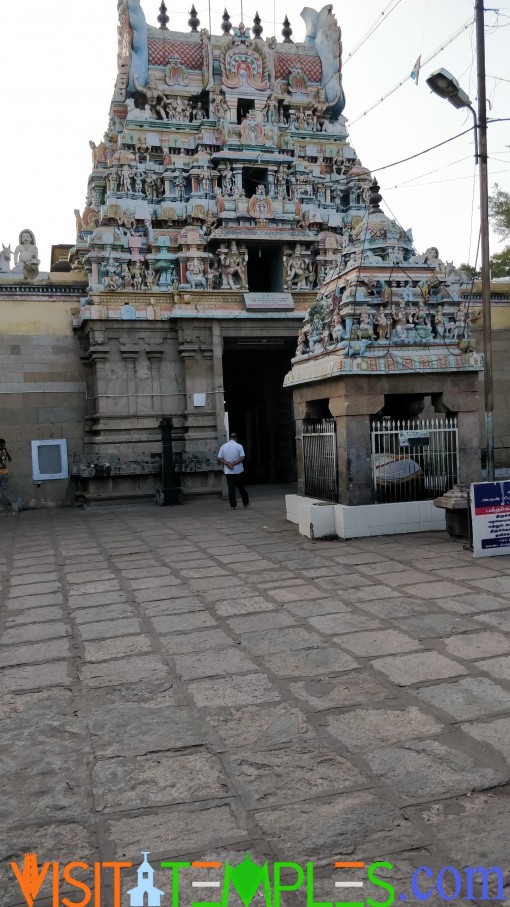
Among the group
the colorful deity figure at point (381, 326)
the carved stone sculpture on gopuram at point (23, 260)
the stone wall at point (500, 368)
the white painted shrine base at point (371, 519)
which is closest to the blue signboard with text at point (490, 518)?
the white painted shrine base at point (371, 519)

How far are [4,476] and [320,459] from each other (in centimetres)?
734

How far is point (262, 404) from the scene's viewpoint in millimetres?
19828

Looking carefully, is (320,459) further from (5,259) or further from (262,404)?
(262,404)

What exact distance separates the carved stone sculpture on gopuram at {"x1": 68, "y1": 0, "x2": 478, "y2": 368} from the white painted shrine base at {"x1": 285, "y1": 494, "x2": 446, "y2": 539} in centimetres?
750

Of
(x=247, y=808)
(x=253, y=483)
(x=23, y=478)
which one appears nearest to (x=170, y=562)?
(x=247, y=808)

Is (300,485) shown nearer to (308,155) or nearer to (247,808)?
(247,808)

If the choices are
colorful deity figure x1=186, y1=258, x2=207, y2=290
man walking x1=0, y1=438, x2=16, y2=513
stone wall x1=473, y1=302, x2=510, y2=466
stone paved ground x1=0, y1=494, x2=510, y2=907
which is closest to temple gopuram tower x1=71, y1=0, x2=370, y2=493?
colorful deity figure x1=186, y1=258, x2=207, y2=290

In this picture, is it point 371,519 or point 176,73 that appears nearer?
point 371,519

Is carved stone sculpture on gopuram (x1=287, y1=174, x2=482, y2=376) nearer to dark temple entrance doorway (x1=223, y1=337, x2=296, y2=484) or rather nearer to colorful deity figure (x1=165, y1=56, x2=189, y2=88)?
dark temple entrance doorway (x1=223, y1=337, x2=296, y2=484)

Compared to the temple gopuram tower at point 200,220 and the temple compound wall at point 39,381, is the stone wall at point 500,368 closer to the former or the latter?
the temple gopuram tower at point 200,220

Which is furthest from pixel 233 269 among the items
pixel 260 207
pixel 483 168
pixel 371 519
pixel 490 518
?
pixel 490 518

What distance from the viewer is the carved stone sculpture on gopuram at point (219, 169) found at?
15.6 m

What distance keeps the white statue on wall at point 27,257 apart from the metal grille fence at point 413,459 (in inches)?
373

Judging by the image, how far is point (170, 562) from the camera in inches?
324
